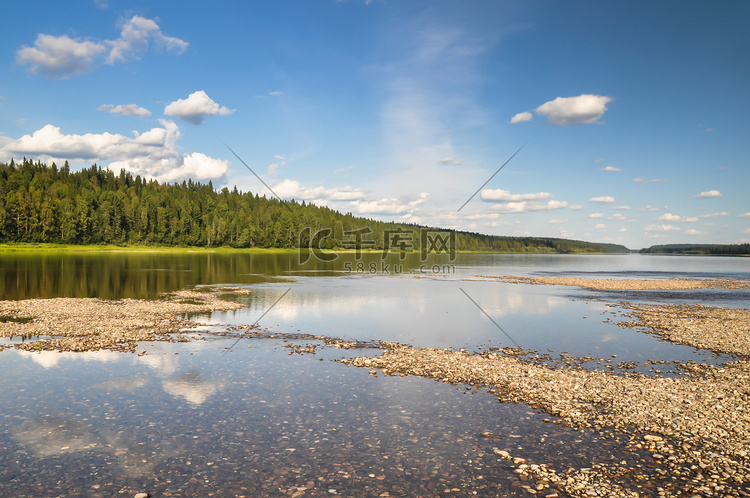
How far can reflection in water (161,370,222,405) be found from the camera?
667 inches

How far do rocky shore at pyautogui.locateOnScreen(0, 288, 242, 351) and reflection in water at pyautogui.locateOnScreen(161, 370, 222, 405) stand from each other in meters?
6.40

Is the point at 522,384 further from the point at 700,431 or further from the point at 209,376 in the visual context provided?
the point at 209,376

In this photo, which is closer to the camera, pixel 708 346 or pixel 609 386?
pixel 609 386

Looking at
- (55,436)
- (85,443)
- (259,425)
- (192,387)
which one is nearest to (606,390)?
(259,425)

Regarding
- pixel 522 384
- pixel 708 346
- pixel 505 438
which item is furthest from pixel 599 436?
pixel 708 346

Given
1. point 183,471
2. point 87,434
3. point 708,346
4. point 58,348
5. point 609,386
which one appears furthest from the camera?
Result: point 708,346

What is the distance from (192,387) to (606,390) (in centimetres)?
1686

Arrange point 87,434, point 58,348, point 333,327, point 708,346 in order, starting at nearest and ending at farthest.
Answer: point 87,434, point 58,348, point 708,346, point 333,327

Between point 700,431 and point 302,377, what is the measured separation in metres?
14.7

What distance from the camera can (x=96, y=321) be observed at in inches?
1187

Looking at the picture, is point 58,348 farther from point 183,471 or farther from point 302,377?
point 183,471

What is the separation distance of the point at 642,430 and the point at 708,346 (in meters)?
17.5

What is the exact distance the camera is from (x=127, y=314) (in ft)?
109

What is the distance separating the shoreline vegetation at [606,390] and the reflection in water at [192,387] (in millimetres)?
6202
